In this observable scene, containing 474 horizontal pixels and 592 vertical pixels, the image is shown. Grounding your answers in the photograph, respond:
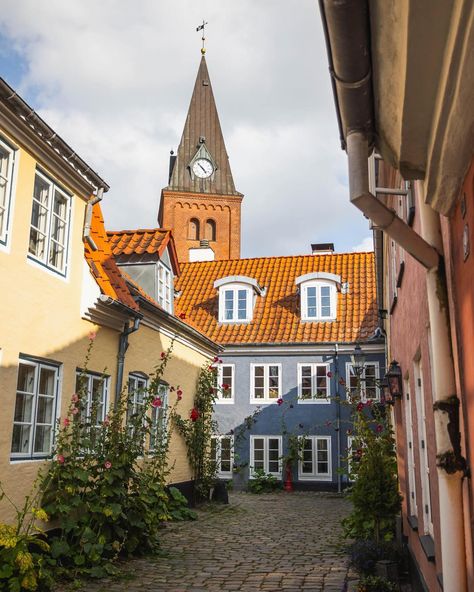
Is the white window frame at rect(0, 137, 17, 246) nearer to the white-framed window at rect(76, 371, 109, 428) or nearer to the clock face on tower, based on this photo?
the white-framed window at rect(76, 371, 109, 428)

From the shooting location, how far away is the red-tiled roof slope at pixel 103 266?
886 centimetres

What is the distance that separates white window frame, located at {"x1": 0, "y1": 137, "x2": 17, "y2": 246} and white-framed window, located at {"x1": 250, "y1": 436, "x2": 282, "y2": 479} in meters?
15.3

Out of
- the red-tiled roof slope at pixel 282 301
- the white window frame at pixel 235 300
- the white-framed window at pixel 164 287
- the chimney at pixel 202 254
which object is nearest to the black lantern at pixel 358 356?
the red-tiled roof slope at pixel 282 301

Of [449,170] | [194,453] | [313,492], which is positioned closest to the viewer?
[449,170]

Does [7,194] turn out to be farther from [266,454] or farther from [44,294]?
[266,454]

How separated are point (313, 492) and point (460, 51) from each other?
18.6m

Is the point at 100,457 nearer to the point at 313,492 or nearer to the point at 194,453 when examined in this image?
the point at 194,453

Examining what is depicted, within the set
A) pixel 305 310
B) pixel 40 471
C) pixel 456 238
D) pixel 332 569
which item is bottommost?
pixel 332 569

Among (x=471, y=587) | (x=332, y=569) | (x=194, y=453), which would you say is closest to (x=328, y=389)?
(x=194, y=453)

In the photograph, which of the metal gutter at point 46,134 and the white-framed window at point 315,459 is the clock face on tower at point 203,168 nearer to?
the white-framed window at point 315,459

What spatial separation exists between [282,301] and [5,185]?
16.7m

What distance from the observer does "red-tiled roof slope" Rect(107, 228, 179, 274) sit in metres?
13.0

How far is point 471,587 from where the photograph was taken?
3.24 meters

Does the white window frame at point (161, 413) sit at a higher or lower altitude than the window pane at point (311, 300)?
lower
